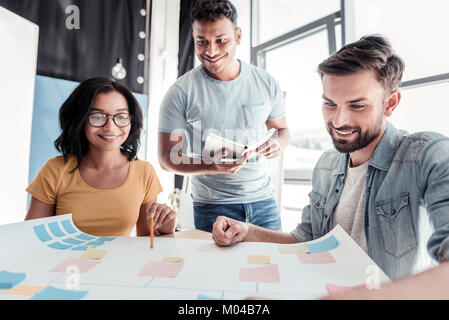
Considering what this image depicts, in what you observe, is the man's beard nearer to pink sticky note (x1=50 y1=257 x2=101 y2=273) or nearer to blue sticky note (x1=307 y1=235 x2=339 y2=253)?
blue sticky note (x1=307 y1=235 x2=339 y2=253)

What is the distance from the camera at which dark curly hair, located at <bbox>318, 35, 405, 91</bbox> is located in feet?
2.51

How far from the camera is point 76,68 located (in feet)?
7.24

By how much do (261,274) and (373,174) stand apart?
0.46 metres

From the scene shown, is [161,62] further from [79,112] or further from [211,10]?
[79,112]

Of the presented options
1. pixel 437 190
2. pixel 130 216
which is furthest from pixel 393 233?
pixel 130 216

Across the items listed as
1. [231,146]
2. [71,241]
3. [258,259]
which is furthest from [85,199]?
[258,259]

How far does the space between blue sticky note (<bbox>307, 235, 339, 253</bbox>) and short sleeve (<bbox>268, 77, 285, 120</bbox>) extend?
887 millimetres

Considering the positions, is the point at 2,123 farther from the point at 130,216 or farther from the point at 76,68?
the point at 130,216

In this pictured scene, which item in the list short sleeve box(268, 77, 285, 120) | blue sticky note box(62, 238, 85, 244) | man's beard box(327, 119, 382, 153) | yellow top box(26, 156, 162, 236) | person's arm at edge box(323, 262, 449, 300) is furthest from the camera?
short sleeve box(268, 77, 285, 120)

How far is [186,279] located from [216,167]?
0.75 m

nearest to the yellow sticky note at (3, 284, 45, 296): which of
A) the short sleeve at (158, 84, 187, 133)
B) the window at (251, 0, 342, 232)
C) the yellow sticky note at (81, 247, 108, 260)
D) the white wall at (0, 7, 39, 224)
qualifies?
the yellow sticky note at (81, 247, 108, 260)

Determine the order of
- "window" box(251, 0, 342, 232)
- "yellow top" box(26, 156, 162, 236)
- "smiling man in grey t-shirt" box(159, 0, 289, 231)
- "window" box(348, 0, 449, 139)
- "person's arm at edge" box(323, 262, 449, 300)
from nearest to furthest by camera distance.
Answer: "person's arm at edge" box(323, 262, 449, 300) → "yellow top" box(26, 156, 162, 236) → "smiling man in grey t-shirt" box(159, 0, 289, 231) → "window" box(348, 0, 449, 139) → "window" box(251, 0, 342, 232)

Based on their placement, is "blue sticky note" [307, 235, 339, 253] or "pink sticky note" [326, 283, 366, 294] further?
"blue sticky note" [307, 235, 339, 253]
